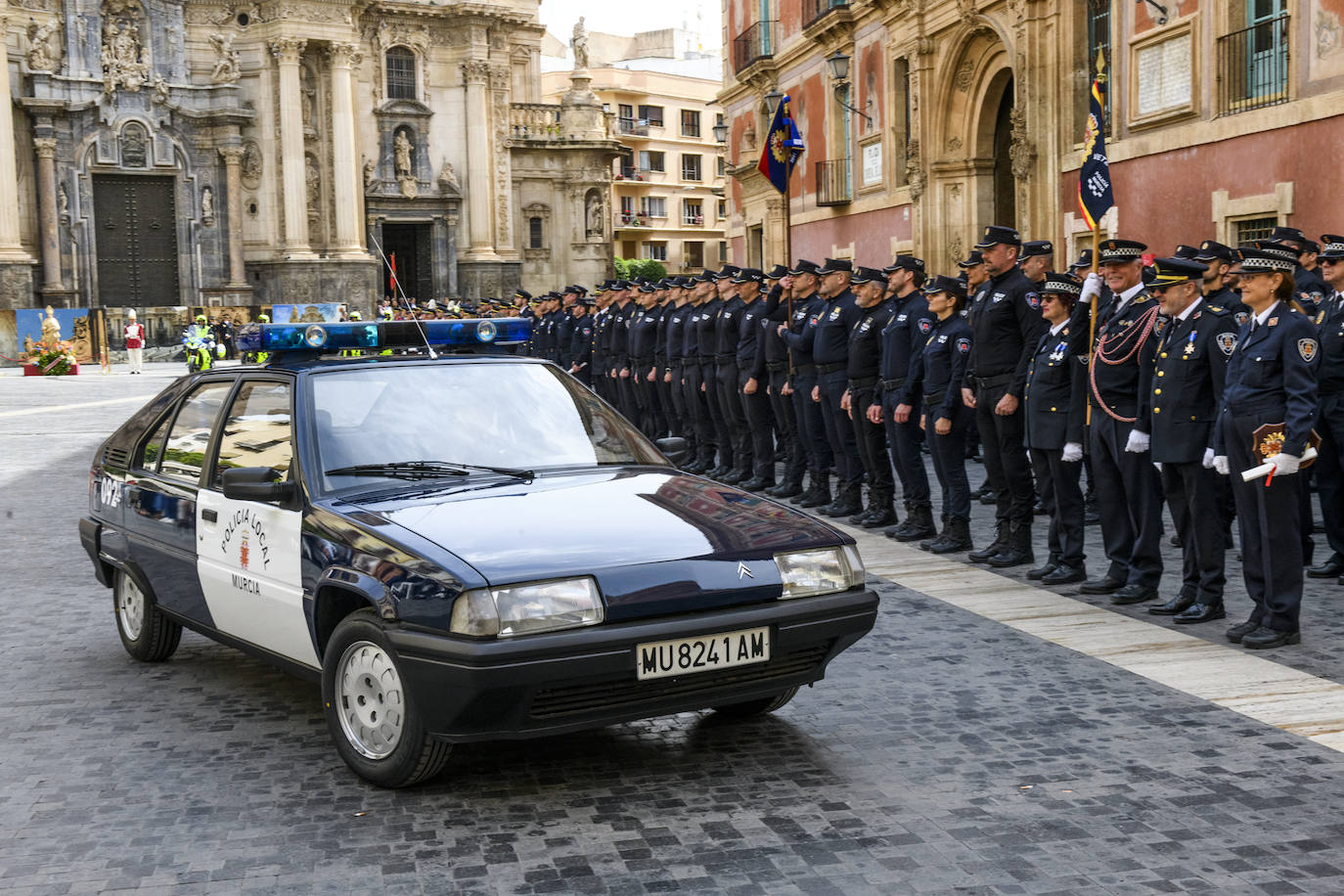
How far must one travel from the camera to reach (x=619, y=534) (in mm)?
5012

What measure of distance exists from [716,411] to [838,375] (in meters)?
3.22

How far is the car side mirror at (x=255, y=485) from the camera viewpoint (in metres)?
5.46

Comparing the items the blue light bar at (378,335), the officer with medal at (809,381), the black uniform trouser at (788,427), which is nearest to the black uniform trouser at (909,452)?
the officer with medal at (809,381)

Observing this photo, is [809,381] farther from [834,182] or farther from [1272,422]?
[834,182]

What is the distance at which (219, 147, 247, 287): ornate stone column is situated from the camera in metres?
47.9

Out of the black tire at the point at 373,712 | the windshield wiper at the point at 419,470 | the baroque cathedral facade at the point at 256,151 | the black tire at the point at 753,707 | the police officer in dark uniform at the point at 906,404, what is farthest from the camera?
the baroque cathedral facade at the point at 256,151

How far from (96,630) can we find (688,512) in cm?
415

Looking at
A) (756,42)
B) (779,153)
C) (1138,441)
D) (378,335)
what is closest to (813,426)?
(1138,441)

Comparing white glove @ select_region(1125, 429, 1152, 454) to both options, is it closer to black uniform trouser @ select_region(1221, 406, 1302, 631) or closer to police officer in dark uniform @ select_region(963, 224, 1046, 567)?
black uniform trouser @ select_region(1221, 406, 1302, 631)

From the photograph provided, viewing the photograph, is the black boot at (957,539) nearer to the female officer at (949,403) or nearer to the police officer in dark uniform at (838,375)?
the female officer at (949,403)

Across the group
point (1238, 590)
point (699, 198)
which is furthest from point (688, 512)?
point (699, 198)

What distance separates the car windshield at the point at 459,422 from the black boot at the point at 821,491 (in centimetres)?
645

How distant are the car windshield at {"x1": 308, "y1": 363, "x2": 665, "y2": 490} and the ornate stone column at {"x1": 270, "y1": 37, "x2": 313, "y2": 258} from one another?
4318cm

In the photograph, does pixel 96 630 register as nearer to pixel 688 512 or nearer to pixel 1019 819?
pixel 688 512
